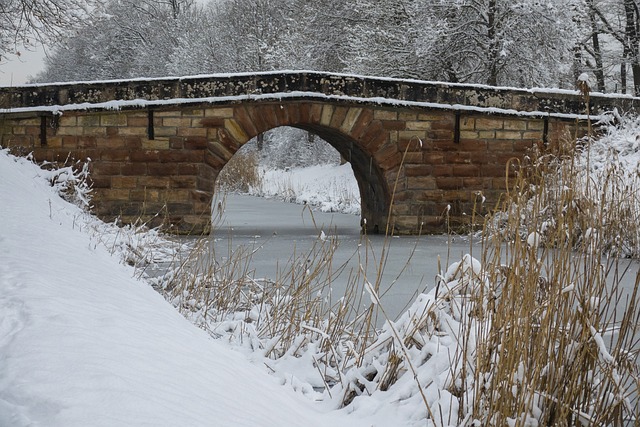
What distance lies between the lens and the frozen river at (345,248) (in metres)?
5.57

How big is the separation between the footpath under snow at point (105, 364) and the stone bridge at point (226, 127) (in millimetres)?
6617

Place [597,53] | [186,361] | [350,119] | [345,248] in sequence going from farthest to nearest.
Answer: [597,53] → [350,119] → [345,248] → [186,361]

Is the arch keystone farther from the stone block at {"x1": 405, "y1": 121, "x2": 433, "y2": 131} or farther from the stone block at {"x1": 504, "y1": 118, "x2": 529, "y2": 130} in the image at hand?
the stone block at {"x1": 504, "y1": 118, "x2": 529, "y2": 130}

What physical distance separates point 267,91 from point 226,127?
63cm

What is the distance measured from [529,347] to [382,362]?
77 cm

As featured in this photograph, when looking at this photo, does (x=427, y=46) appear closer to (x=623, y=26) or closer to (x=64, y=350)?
(x=623, y=26)

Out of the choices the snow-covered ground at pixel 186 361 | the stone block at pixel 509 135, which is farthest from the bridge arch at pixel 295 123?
the snow-covered ground at pixel 186 361

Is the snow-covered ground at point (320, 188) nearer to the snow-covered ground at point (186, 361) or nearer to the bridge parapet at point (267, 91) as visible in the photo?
the bridge parapet at point (267, 91)

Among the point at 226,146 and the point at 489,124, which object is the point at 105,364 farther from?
the point at 489,124

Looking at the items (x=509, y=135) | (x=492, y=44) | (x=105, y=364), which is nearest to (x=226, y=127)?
(x=509, y=135)

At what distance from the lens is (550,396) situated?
2232 millimetres

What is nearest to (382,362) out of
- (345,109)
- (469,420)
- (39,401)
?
(469,420)

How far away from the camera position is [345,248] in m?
8.67

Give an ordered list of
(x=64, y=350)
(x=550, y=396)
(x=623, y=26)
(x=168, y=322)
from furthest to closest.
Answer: (x=623, y=26) → (x=168, y=322) → (x=550, y=396) → (x=64, y=350)
